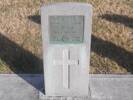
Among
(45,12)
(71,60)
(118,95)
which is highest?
(45,12)

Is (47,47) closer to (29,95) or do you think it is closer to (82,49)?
(82,49)

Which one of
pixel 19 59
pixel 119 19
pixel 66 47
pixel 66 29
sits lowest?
pixel 19 59

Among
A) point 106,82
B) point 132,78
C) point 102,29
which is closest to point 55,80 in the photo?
point 106,82

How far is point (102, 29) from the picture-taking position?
30.7 ft

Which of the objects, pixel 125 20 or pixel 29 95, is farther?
pixel 125 20

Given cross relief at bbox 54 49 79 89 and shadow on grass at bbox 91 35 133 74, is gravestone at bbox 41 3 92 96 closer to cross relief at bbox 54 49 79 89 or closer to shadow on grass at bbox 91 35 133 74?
cross relief at bbox 54 49 79 89

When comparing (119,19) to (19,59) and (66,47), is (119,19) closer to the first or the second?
(19,59)

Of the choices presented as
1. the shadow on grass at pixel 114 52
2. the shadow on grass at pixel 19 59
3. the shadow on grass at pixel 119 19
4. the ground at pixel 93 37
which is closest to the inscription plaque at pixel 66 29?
the shadow on grass at pixel 19 59

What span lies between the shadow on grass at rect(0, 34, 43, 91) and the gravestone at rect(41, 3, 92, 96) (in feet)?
3.59

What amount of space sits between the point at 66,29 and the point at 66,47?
1.00 ft

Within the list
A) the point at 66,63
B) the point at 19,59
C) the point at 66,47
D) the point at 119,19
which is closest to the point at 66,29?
the point at 66,47

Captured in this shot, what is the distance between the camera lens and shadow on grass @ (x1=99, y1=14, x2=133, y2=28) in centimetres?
960

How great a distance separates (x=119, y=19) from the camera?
9.81 metres

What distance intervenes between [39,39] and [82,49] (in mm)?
2838
